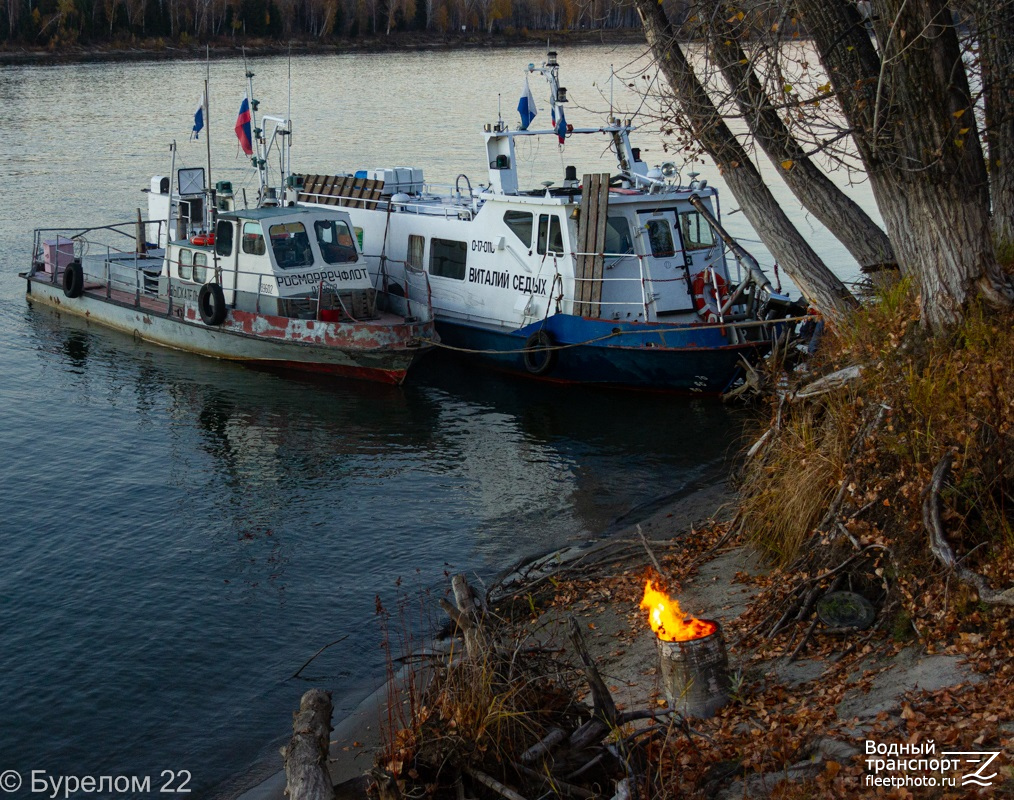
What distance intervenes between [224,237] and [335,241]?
220cm

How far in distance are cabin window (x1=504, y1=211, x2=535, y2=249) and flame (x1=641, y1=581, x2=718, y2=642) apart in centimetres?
1350

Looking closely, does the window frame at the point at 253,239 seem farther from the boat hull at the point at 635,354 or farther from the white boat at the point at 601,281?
the boat hull at the point at 635,354

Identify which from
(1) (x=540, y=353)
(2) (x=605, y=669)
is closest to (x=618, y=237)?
(1) (x=540, y=353)

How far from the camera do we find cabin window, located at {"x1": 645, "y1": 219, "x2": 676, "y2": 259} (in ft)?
65.0

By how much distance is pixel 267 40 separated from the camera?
86.0 metres

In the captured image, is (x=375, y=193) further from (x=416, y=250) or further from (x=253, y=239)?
(x=253, y=239)

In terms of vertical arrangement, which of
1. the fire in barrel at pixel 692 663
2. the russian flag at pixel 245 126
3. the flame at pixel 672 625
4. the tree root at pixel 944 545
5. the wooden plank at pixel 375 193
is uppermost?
the russian flag at pixel 245 126

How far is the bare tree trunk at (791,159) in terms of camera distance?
10039 millimetres

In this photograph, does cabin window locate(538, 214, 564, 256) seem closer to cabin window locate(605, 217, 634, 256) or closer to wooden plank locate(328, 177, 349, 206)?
cabin window locate(605, 217, 634, 256)

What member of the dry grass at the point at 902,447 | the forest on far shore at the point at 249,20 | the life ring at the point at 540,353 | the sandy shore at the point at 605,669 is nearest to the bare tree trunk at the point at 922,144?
the dry grass at the point at 902,447

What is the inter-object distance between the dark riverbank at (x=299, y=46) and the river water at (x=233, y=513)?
55714 millimetres

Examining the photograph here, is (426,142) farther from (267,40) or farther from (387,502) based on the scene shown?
(267,40)

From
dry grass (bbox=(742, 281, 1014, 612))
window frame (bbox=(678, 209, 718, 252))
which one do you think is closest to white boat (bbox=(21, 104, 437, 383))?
window frame (bbox=(678, 209, 718, 252))

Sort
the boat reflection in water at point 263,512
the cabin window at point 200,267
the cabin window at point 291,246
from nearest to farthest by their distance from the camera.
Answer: the boat reflection in water at point 263,512 < the cabin window at point 291,246 < the cabin window at point 200,267
